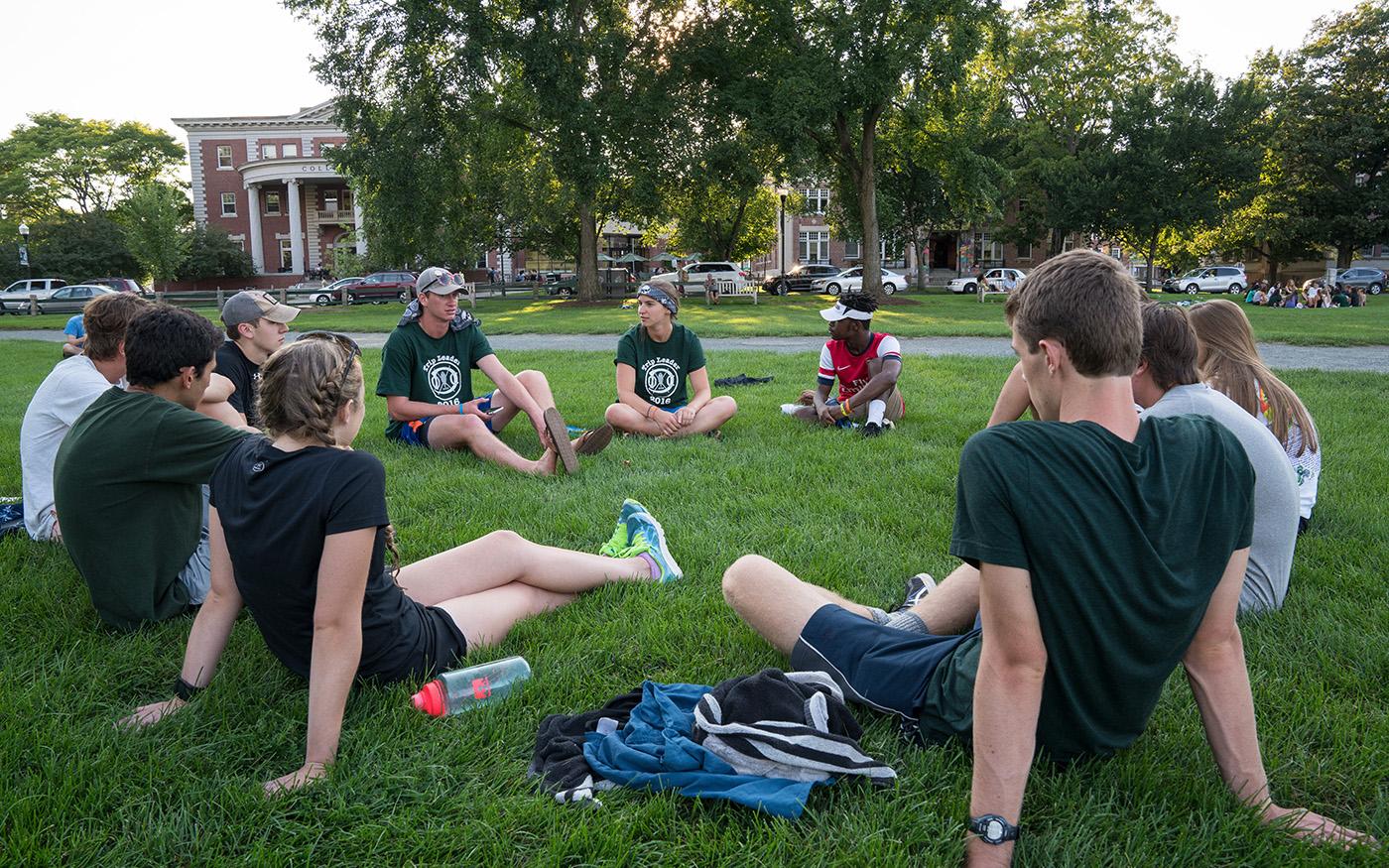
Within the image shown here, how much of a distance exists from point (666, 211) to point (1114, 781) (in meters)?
37.1

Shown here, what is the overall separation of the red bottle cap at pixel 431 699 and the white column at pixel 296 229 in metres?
67.1

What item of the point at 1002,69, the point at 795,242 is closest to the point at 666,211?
the point at 1002,69

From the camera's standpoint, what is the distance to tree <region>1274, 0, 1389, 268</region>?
45.4 m

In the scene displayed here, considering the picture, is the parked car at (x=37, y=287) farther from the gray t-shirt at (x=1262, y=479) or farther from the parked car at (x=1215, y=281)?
the parked car at (x=1215, y=281)

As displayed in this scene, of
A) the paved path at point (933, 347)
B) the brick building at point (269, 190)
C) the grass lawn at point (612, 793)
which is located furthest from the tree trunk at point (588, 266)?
the brick building at point (269, 190)

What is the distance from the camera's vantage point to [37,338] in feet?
75.3

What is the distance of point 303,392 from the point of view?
98.9 inches

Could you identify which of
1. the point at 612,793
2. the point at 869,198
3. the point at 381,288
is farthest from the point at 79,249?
the point at 612,793

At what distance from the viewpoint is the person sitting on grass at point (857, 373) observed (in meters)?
7.80

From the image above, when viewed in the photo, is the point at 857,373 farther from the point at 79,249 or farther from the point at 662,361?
the point at 79,249

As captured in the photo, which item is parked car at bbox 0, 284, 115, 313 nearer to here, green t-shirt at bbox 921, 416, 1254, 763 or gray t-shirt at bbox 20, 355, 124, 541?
gray t-shirt at bbox 20, 355, 124, 541

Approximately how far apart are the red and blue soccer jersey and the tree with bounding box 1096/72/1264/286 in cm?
4068

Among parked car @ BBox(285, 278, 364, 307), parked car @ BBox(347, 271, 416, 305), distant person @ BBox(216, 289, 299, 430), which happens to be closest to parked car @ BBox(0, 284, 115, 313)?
parked car @ BBox(285, 278, 364, 307)

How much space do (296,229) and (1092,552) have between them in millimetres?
70100
